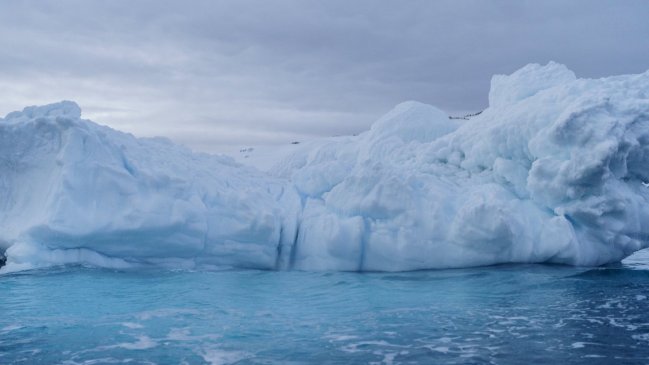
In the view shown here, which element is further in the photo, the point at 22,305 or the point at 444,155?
the point at 444,155

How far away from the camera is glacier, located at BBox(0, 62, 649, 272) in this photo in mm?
11328

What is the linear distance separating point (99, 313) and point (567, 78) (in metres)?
11.7

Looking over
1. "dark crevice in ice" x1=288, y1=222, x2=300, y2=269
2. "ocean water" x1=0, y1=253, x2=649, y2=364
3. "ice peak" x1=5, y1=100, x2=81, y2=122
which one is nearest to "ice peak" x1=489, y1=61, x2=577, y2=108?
"ocean water" x1=0, y1=253, x2=649, y2=364

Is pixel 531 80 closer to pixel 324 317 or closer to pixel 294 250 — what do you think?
pixel 294 250

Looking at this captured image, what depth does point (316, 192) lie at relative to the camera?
13664 mm

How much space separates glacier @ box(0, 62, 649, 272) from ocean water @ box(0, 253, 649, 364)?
57cm

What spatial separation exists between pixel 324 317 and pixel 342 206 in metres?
4.41

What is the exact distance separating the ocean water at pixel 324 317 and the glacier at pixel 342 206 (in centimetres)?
57

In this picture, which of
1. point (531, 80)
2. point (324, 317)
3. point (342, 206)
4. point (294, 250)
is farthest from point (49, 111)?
point (531, 80)

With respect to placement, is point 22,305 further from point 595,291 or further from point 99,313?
point 595,291

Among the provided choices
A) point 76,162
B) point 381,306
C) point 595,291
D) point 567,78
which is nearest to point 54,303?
point 76,162

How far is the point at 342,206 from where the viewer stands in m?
12.4

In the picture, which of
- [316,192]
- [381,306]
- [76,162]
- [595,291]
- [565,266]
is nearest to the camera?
[381,306]

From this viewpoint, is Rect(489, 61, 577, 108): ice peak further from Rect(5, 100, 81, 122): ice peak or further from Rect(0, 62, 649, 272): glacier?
Rect(5, 100, 81, 122): ice peak
